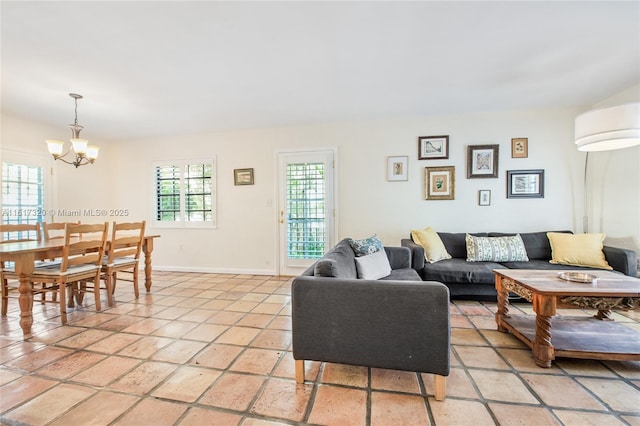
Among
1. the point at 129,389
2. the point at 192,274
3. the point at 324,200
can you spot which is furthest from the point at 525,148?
the point at 192,274

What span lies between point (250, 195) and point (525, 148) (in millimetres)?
4042

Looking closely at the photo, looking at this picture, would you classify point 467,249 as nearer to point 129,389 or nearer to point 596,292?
point 596,292

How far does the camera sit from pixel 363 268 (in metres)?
2.34

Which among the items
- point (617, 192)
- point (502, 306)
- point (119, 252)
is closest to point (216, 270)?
point (119, 252)

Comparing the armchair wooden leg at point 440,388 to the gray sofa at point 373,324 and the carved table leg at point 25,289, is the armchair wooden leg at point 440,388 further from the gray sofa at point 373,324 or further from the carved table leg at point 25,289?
the carved table leg at point 25,289

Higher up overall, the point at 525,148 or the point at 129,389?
the point at 525,148

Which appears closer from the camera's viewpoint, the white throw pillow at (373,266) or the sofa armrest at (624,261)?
the white throw pillow at (373,266)

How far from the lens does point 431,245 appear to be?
325cm

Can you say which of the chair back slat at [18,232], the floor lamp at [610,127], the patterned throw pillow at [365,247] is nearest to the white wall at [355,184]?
the chair back slat at [18,232]

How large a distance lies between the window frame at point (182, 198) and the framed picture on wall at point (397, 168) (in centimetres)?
284

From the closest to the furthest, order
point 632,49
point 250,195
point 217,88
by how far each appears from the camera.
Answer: point 632,49
point 217,88
point 250,195

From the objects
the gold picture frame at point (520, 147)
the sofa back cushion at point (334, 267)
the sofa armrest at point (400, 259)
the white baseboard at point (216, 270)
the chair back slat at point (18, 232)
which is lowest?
the white baseboard at point (216, 270)

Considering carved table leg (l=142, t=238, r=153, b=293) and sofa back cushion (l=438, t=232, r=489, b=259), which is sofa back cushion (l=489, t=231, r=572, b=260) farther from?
carved table leg (l=142, t=238, r=153, b=293)

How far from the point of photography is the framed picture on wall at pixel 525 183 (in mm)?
3580
